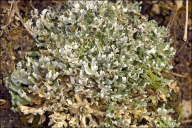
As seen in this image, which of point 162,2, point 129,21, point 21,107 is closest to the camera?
point 21,107

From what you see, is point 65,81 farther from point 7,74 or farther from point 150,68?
point 150,68

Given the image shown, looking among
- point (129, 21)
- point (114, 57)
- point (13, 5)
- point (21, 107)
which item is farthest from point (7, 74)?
point (129, 21)

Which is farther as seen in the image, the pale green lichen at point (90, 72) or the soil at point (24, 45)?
the soil at point (24, 45)

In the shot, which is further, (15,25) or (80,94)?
(15,25)

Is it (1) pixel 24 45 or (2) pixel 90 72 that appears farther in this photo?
(1) pixel 24 45

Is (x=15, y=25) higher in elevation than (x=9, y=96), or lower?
higher
